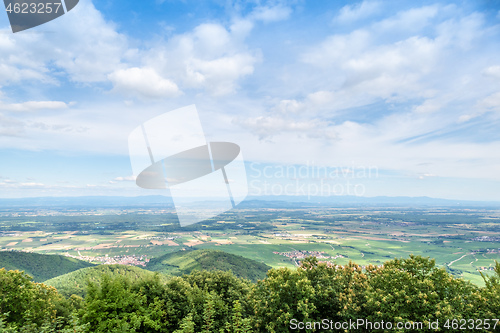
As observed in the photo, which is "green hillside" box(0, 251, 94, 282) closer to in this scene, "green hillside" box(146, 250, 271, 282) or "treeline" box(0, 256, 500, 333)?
"green hillside" box(146, 250, 271, 282)

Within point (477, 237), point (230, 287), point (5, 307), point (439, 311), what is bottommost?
point (477, 237)

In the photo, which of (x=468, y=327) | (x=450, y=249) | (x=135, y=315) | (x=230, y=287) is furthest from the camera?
(x=450, y=249)

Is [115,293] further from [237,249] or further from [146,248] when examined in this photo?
[146,248]

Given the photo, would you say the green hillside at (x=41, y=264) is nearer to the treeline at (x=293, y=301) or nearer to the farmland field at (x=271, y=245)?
the farmland field at (x=271, y=245)

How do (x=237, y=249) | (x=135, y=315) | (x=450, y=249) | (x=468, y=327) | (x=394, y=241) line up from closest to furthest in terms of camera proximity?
(x=468, y=327) < (x=135, y=315) < (x=450, y=249) < (x=237, y=249) < (x=394, y=241)

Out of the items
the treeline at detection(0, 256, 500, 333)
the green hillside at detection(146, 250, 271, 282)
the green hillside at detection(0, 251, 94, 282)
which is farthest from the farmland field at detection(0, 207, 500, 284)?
the treeline at detection(0, 256, 500, 333)

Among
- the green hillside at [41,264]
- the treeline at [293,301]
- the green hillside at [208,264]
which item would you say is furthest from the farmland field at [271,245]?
the treeline at [293,301]

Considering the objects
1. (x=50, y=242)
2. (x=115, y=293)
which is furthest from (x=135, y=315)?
(x=50, y=242)
